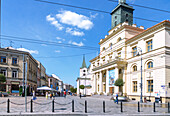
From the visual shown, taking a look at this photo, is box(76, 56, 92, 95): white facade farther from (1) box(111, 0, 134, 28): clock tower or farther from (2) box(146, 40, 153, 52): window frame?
(2) box(146, 40, 153, 52): window frame

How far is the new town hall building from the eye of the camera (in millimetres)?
27594

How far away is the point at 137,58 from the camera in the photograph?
112 feet

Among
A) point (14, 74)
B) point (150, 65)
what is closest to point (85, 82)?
point (14, 74)

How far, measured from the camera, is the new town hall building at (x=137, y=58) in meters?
27.6

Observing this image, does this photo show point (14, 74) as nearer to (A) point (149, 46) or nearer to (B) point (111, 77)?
(B) point (111, 77)

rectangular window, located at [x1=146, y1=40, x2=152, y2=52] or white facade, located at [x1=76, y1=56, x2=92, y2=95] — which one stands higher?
rectangular window, located at [x1=146, y1=40, x2=152, y2=52]

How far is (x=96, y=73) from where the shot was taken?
53.2m

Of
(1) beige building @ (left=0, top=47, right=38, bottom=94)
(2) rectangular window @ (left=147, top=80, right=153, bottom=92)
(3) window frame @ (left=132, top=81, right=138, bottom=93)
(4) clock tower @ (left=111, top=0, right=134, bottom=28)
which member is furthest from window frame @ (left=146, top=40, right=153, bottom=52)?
(1) beige building @ (left=0, top=47, right=38, bottom=94)

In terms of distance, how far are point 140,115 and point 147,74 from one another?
69.5 ft

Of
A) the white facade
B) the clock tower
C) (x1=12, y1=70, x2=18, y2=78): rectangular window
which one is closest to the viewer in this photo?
(x1=12, y1=70, x2=18, y2=78): rectangular window

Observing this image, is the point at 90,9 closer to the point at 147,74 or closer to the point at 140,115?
the point at 140,115

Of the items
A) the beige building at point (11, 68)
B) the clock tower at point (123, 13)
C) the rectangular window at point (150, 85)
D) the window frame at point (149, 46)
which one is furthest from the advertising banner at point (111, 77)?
the beige building at point (11, 68)

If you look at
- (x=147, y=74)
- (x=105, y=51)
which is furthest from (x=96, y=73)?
(x=147, y=74)

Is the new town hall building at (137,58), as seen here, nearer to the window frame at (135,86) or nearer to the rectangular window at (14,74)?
the window frame at (135,86)
